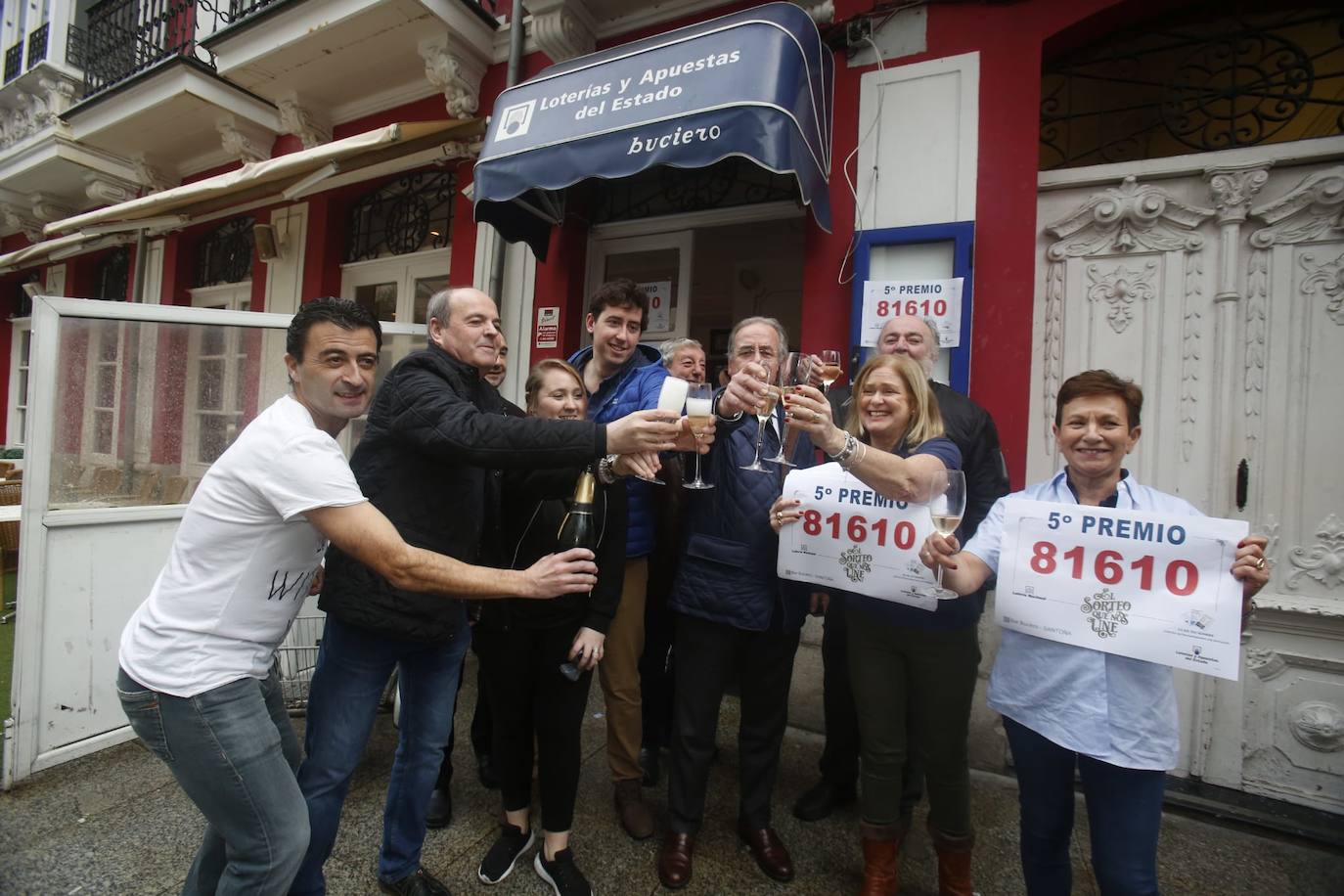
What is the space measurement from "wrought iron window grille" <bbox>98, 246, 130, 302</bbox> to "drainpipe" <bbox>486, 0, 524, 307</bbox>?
726 cm

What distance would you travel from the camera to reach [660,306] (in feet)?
16.4

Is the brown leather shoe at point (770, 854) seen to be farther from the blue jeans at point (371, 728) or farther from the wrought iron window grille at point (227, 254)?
the wrought iron window grille at point (227, 254)

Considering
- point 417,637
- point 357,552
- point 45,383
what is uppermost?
point 45,383

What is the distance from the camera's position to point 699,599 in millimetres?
2287

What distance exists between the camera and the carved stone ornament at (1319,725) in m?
2.79

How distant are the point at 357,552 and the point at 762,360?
141cm

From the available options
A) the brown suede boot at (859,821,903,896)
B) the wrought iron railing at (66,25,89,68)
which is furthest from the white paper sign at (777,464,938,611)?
the wrought iron railing at (66,25,89,68)

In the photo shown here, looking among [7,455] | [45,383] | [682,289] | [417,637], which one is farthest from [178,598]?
[7,455]

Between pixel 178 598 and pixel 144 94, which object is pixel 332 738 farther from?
pixel 144 94

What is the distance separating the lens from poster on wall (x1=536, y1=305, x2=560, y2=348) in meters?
4.81

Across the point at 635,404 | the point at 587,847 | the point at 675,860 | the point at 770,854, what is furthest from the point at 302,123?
the point at 770,854

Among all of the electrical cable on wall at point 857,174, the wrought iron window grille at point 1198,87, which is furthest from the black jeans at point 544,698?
the wrought iron window grille at point 1198,87

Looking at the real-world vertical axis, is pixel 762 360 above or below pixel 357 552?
above

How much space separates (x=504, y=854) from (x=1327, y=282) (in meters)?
4.37
